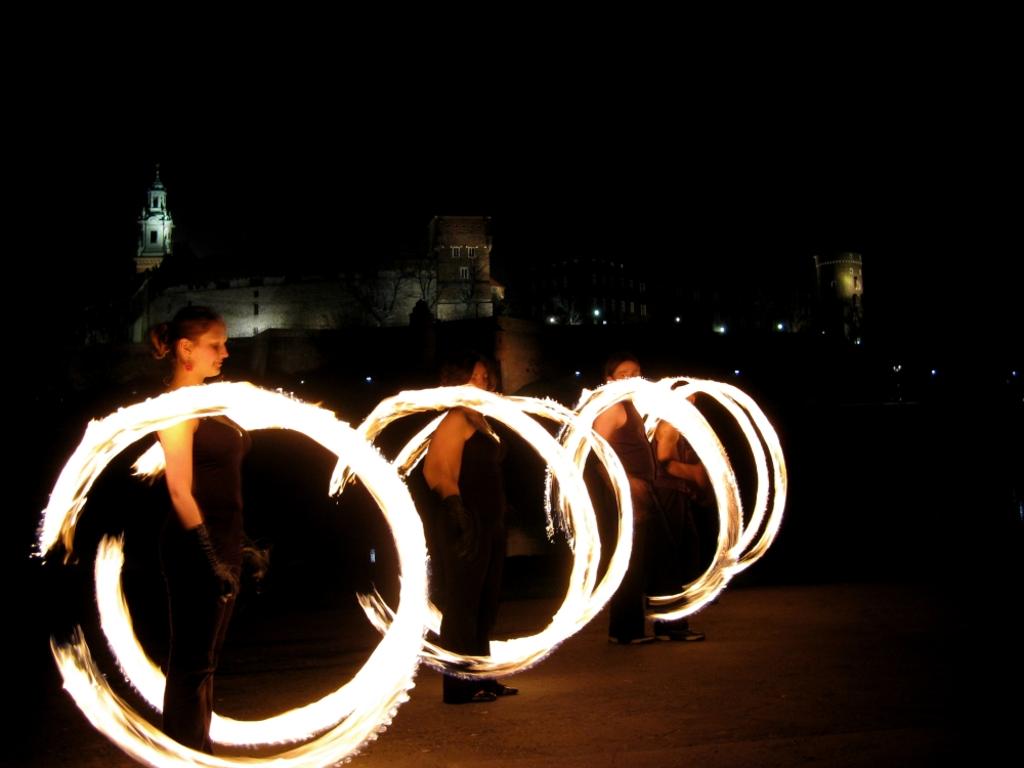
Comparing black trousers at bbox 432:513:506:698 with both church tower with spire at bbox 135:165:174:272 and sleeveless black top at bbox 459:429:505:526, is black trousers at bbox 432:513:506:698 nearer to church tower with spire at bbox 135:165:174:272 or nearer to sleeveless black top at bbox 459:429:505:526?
sleeveless black top at bbox 459:429:505:526

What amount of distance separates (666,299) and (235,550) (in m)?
118

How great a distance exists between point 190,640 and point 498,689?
225 cm

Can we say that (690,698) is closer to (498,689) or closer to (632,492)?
(498,689)

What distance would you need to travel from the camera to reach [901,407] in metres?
18.6

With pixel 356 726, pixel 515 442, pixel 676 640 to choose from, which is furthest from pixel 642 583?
pixel 515 442

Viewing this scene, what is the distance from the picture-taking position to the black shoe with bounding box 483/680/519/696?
586 cm

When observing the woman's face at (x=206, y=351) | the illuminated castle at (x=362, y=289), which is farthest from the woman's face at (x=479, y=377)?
the illuminated castle at (x=362, y=289)

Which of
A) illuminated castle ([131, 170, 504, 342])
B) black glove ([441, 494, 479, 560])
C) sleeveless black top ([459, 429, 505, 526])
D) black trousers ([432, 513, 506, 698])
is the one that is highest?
illuminated castle ([131, 170, 504, 342])

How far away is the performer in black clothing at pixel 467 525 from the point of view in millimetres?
5909

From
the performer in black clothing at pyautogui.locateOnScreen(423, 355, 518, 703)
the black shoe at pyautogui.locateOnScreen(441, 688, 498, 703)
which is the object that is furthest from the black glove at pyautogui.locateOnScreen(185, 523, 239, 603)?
the black shoe at pyautogui.locateOnScreen(441, 688, 498, 703)

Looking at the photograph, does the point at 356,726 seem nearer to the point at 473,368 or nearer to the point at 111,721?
the point at 111,721

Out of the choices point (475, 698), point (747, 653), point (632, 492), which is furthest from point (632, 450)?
point (475, 698)

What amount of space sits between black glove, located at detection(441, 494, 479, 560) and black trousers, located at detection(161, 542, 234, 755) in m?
1.83

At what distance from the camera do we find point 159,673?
520 centimetres
